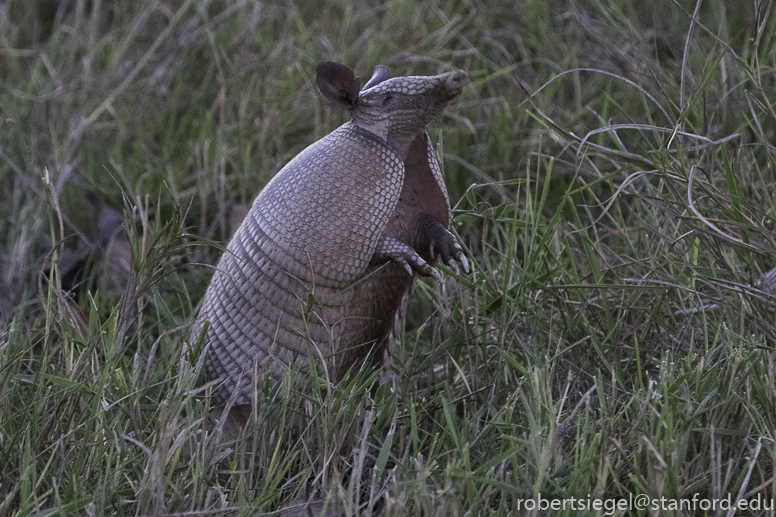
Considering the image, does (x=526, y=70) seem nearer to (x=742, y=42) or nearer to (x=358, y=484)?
(x=742, y=42)

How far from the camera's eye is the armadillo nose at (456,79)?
210cm

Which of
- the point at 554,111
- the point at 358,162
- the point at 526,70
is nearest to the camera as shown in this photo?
A: the point at 358,162

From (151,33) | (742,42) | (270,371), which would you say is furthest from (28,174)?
(742,42)

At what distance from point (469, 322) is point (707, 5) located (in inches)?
127

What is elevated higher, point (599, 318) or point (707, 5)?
point (707, 5)

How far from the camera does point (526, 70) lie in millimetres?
4430

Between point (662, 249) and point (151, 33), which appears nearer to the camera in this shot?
point (662, 249)

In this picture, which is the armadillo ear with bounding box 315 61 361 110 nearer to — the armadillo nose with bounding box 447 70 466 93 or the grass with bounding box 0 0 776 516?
the armadillo nose with bounding box 447 70 466 93

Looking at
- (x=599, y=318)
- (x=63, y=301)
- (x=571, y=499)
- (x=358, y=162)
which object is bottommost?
(x=599, y=318)

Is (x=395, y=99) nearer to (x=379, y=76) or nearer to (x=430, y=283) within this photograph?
(x=379, y=76)

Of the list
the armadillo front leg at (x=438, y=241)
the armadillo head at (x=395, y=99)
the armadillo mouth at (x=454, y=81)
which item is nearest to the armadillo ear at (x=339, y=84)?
the armadillo head at (x=395, y=99)

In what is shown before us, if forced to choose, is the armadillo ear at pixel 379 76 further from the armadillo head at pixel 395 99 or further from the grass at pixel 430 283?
the grass at pixel 430 283

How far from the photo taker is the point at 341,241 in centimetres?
213

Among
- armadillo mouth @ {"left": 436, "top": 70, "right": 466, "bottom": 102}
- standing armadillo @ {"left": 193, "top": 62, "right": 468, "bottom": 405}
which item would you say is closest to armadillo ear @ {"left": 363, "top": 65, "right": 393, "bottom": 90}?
standing armadillo @ {"left": 193, "top": 62, "right": 468, "bottom": 405}
